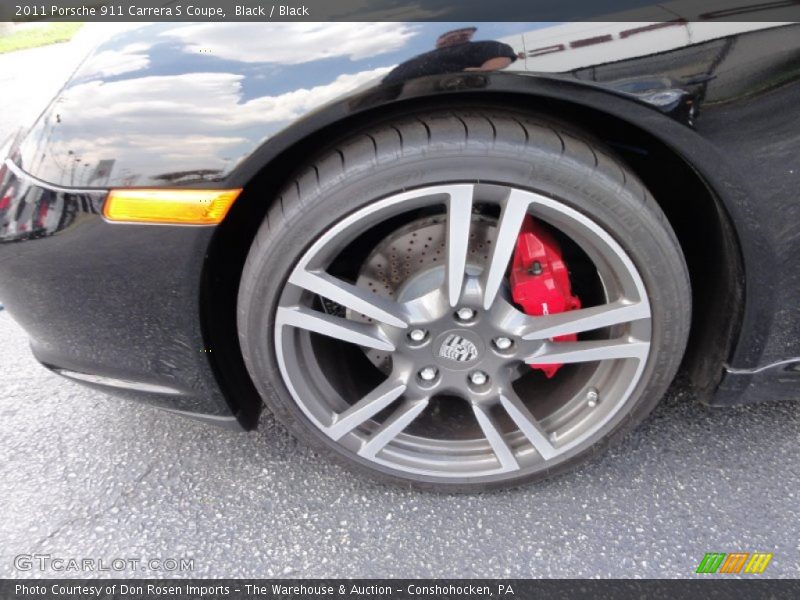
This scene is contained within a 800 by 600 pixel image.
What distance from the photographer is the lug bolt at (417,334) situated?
4.86ft

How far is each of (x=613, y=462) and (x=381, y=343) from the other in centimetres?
83

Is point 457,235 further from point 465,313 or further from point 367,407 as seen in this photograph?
point 367,407

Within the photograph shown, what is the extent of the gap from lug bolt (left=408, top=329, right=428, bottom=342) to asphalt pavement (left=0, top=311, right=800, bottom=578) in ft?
1.74

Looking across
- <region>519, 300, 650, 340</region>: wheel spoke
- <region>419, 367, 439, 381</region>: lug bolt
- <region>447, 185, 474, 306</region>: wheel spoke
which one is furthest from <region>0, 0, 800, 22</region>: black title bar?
<region>419, 367, 439, 381</region>: lug bolt

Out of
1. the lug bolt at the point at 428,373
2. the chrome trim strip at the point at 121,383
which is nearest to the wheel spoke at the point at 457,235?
the lug bolt at the point at 428,373

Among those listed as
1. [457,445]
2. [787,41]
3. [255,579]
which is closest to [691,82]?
[787,41]

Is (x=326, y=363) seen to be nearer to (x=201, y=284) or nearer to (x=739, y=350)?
(x=201, y=284)

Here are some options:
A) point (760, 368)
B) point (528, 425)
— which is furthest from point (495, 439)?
point (760, 368)

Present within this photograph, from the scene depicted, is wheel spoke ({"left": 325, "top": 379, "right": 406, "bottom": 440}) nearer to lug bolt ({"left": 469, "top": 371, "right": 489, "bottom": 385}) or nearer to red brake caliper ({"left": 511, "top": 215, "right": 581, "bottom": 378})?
lug bolt ({"left": 469, "top": 371, "right": 489, "bottom": 385})

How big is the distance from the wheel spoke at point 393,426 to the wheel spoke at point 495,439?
150mm

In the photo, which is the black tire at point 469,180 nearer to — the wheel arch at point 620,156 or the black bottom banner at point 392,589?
the wheel arch at point 620,156

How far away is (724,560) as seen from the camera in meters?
1.51

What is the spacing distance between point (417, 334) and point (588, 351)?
43 cm

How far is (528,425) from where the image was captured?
63.0 inches
